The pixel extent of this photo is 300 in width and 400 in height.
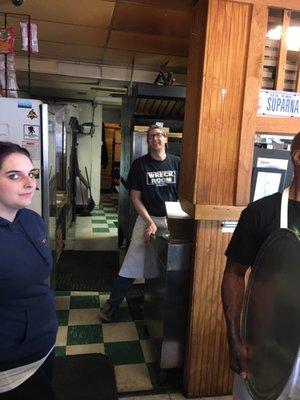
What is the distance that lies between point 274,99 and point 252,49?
11.6 inches

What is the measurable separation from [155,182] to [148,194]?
0.38 feet

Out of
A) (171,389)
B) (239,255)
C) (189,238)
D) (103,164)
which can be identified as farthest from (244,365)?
(103,164)

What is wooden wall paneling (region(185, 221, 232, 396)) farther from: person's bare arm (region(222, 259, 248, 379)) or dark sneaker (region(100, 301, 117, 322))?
dark sneaker (region(100, 301, 117, 322))

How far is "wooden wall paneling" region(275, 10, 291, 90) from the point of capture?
5.98ft

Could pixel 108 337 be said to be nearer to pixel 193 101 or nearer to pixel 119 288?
pixel 119 288

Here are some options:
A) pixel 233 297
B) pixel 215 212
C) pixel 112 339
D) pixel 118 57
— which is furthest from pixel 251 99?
pixel 118 57

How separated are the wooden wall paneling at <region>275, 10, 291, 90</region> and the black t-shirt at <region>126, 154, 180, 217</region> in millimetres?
1156

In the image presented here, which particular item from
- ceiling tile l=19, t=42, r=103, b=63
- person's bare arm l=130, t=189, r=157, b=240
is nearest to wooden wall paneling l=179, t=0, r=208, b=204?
person's bare arm l=130, t=189, r=157, b=240

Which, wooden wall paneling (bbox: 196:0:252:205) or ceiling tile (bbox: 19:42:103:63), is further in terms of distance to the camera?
ceiling tile (bbox: 19:42:103:63)

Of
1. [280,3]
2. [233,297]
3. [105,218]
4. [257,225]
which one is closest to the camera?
[257,225]

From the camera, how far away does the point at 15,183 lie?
51.6 inches

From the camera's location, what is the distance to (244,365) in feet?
3.94

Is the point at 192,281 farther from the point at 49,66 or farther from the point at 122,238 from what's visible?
the point at 49,66

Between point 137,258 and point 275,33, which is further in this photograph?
point 137,258
